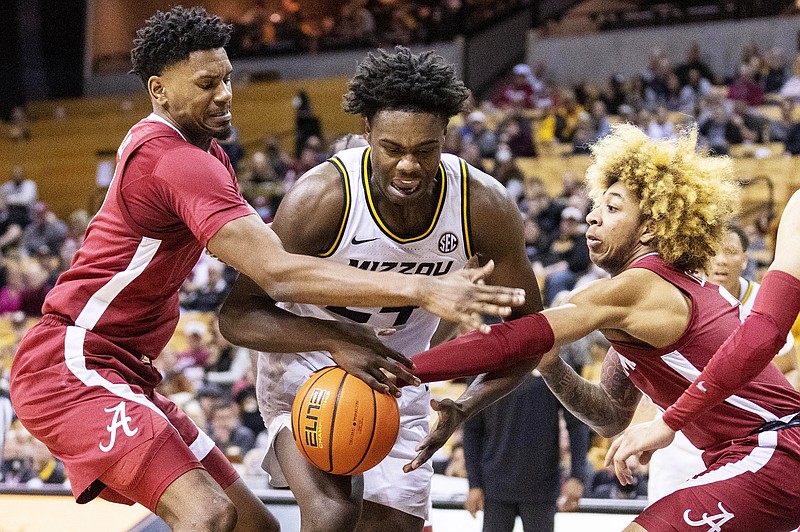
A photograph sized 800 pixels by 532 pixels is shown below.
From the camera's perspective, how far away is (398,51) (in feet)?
→ 11.0

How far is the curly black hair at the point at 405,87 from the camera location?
318 cm

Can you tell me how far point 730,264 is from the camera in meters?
4.70

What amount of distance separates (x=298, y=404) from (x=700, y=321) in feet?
4.22

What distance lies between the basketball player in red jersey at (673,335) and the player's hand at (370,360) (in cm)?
8

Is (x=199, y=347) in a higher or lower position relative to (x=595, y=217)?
lower

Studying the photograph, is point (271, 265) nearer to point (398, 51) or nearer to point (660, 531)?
point (398, 51)

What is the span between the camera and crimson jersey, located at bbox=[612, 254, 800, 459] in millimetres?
3125

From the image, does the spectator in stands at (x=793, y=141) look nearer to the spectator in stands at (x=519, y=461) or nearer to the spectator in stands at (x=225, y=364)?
the spectator in stands at (x=225, y=364)

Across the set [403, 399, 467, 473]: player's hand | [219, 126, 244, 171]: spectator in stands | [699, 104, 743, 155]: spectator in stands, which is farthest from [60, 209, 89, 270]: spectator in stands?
[403, 399, 467, 473]: player's hand

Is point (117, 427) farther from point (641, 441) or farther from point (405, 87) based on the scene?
point (641, 441)

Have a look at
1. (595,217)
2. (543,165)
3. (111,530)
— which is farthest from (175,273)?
(543,165)

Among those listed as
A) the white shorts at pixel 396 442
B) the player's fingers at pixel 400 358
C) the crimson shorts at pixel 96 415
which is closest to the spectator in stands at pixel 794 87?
the white shorts at pixel 396 442

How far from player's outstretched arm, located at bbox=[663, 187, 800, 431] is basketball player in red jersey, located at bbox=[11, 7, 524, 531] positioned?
0.92 meters

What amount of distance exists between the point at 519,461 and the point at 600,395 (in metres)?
1.48
